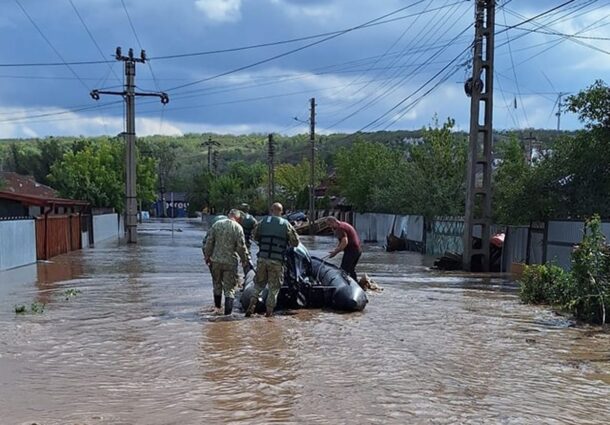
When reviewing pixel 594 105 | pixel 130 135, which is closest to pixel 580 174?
pixel 594 105

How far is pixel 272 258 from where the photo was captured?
1067 centimetres

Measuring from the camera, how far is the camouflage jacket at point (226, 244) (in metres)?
11.0

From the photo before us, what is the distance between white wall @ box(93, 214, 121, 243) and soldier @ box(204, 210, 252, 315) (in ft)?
91.5

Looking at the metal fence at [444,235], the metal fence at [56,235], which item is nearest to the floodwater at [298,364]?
the metal fence at [56,235]

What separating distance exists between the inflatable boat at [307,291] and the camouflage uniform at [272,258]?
1.55 feet

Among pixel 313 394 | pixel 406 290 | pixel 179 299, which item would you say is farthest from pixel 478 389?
pixel 406 290

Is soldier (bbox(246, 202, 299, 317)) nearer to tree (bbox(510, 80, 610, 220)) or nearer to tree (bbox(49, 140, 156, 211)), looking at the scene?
tree (bbox(510, 80, 610, 220))

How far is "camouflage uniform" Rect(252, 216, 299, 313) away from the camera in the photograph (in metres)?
10.7

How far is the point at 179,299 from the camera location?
1338 cm

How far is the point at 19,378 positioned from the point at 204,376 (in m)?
1.83

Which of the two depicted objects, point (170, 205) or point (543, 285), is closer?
point (543, 285)

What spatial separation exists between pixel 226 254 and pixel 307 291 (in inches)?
61.9

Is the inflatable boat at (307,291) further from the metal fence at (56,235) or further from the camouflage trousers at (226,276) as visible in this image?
the metal fence at (56,235)

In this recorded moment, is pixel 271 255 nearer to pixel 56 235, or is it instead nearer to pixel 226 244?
pixel 226 244
